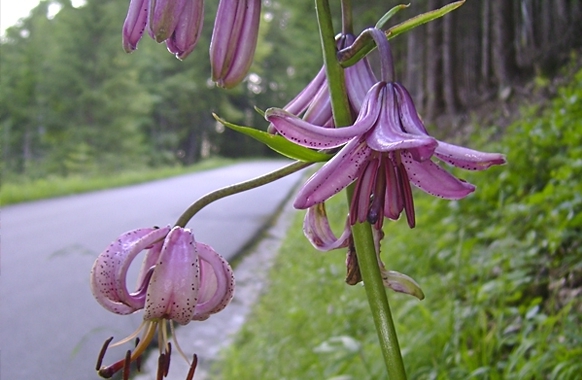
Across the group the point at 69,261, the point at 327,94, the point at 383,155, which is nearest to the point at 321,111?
the point at 327,94

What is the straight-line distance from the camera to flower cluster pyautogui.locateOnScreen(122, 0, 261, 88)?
0.73 m

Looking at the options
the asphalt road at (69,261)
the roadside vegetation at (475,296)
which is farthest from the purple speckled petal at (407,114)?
the asphalt road at (69,261)

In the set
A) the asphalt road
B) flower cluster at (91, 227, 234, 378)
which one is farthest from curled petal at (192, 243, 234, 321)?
the asphalt road

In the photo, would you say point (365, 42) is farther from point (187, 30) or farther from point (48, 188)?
point (48, 188)

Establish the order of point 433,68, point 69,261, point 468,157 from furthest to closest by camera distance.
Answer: point 433,68
point 69,261
point 468,157

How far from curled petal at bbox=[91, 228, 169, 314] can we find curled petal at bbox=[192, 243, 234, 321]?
64mm

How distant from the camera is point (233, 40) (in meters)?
0.75

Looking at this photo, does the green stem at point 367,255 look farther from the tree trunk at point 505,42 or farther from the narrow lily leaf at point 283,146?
the tree trunk at point 505,42

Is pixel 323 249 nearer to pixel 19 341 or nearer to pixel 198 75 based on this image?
pixel 19 341

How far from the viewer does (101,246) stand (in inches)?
182

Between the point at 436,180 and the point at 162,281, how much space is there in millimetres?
338

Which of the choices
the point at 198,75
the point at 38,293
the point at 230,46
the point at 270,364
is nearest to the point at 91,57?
the point at 198,75

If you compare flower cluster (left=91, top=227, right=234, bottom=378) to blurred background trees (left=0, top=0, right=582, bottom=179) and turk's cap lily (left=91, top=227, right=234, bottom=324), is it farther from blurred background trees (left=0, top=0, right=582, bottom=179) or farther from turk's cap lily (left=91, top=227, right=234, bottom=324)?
blurred background trees (left=0, top=0, right=582, bottom=179)

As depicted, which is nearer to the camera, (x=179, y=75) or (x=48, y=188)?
(x=48, y=188)
